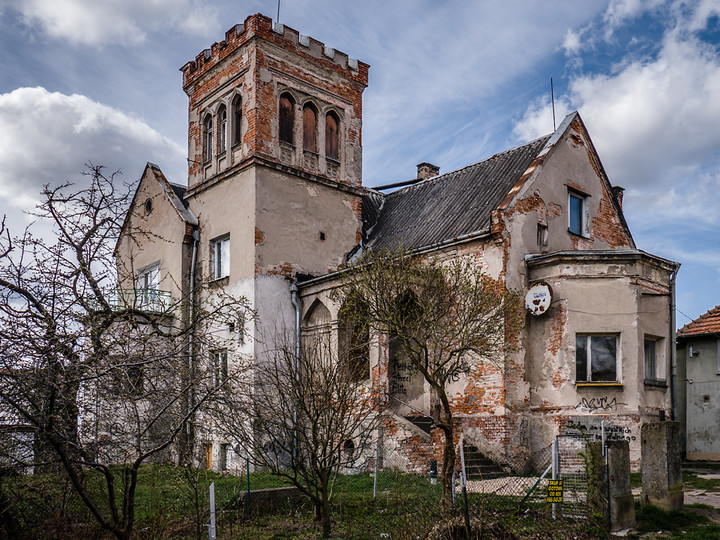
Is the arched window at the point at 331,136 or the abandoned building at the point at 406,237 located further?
the arched window at the point at 331,136

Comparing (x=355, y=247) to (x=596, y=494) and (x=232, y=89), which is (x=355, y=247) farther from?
(x=596, y=494)

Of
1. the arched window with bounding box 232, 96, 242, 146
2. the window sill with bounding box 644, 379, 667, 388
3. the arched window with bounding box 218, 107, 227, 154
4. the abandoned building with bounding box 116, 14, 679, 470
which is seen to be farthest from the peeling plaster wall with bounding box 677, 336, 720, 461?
the arched window with bounding box 218, 107, 227, 154

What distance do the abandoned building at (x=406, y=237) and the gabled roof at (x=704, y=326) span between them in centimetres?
351

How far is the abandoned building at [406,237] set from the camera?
57.9ft

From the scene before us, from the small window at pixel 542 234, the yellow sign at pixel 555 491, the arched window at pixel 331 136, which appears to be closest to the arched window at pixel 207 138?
the arched window at pixel 331 136

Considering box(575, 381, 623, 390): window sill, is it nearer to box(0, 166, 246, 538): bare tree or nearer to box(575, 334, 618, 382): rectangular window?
box(575, 334, 618, 382): rectangular window

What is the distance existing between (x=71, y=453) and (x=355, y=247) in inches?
677

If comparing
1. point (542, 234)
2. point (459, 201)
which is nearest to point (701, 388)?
point (542, 234)

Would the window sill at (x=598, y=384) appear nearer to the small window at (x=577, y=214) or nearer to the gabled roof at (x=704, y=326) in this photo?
the small window at (x=577, y=214)

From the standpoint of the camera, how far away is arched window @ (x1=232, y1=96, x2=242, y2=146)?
79.1 feet

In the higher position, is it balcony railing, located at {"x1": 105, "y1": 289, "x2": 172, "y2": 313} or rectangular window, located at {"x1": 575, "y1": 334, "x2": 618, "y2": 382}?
balcony railing, located at {"x1": 105, "y1": 289, "x2": 172, "y2": 313}

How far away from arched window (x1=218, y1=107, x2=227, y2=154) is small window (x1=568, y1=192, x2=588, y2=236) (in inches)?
466

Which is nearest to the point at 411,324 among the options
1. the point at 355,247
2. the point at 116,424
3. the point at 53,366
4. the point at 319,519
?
the point at 319,519

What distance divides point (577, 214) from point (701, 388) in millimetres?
7317
